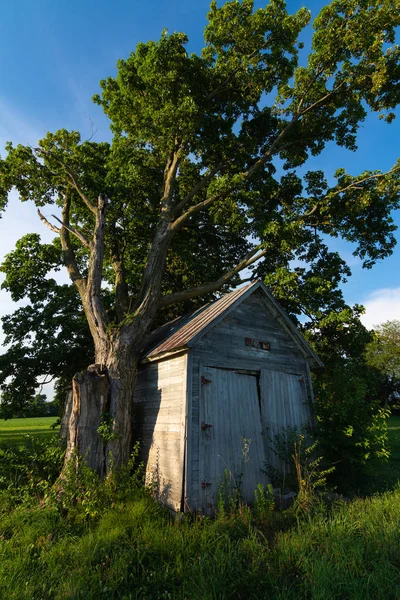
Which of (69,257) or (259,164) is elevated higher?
(259,164)

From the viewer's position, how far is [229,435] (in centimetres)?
846

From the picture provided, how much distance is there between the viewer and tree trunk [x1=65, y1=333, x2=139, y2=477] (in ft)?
27.4

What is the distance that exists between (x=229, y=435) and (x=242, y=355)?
2284 millimetres

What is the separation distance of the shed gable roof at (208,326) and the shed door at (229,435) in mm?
1039

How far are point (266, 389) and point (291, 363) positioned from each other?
1598mm

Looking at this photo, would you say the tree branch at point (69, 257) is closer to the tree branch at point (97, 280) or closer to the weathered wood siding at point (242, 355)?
the tree branch at point (97, 280)

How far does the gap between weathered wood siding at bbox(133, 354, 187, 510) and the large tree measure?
5.49ft

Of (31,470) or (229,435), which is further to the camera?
(31,470)

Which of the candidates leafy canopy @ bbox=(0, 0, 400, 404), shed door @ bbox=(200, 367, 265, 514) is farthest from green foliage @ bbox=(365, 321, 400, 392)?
shed door @ bbox=(200, 367, 265, 514)

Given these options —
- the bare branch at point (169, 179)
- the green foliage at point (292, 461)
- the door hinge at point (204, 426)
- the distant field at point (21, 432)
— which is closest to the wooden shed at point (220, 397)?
the door hinge at point (204, 426)

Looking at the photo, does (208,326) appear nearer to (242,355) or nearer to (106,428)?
(242,355)

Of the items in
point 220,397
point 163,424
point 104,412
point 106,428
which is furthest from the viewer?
point 104,412

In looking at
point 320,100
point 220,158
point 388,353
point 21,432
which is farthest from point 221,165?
point 388,353

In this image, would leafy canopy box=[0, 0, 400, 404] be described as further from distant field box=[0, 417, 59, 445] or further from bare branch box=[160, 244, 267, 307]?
distant field box=[0, 417, 59, 445]
